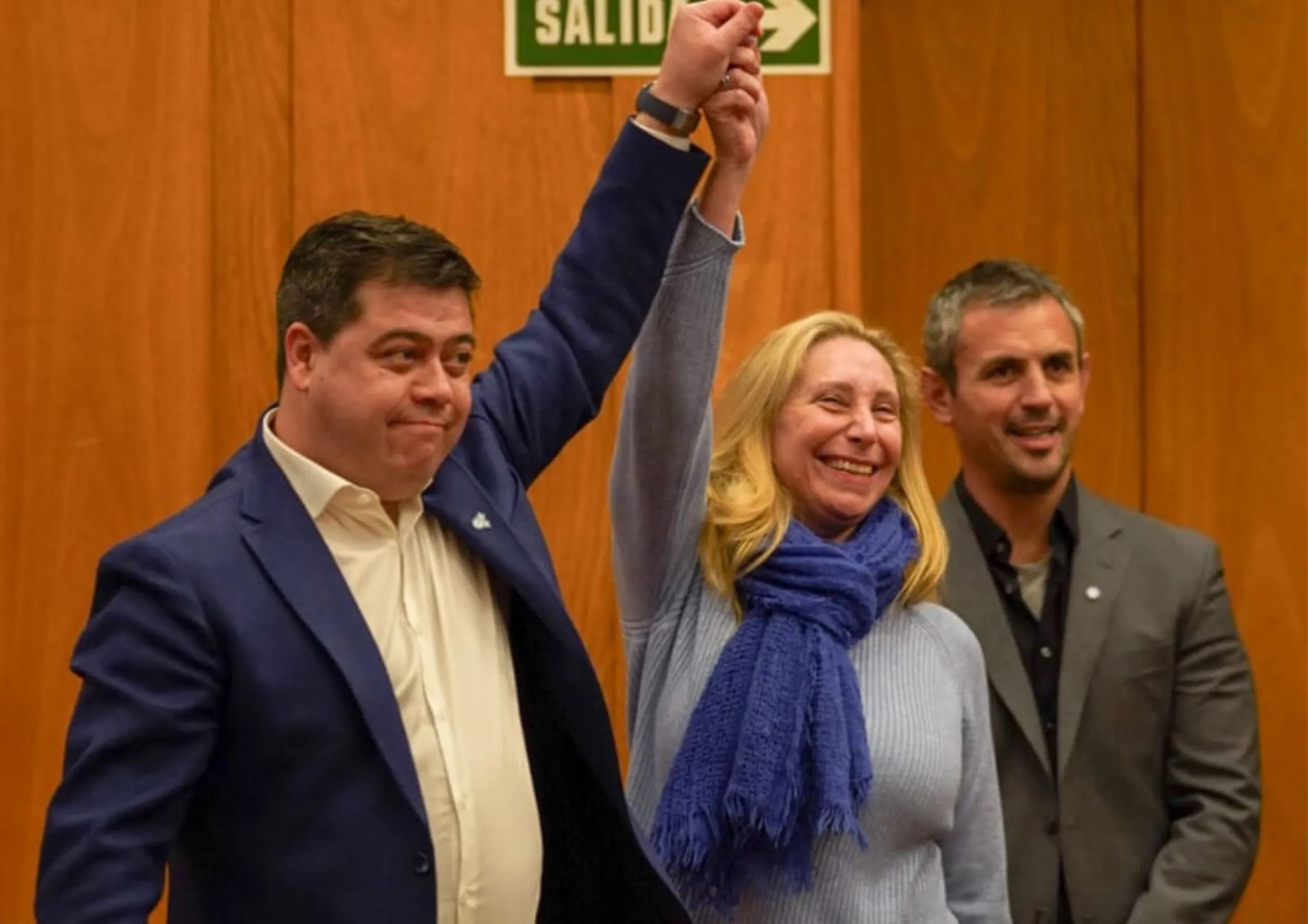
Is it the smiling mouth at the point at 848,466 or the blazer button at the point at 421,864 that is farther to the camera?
the smiling mouth at the point at 848,466

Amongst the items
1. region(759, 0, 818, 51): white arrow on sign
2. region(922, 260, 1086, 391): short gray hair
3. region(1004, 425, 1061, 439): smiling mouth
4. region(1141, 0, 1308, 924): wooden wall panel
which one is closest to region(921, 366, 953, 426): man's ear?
region(922, 260, 1086, 391): short gray hair

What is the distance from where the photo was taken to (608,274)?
1.98 metres

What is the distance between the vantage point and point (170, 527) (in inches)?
66.4

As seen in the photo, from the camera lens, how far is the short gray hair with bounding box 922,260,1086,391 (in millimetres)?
2838

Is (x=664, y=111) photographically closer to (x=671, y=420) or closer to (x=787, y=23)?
(x=671, y=420)

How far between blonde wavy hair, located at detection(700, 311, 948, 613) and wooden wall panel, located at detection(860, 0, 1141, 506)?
126 cm

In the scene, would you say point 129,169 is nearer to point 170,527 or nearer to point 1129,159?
point 170,527

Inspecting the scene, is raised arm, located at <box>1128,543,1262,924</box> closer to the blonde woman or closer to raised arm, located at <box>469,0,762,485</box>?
the blonde woman

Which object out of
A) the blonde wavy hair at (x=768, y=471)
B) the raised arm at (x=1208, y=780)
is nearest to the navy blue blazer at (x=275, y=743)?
the blonde wavy hair at (x=768, y=471)

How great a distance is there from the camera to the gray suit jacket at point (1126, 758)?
263 cm

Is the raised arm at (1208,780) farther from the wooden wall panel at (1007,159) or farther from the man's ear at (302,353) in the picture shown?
the man's ear at (302,353)

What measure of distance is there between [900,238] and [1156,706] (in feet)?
4.18

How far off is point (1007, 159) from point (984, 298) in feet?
2.89

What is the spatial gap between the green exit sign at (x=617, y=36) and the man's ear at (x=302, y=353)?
1328 mm
